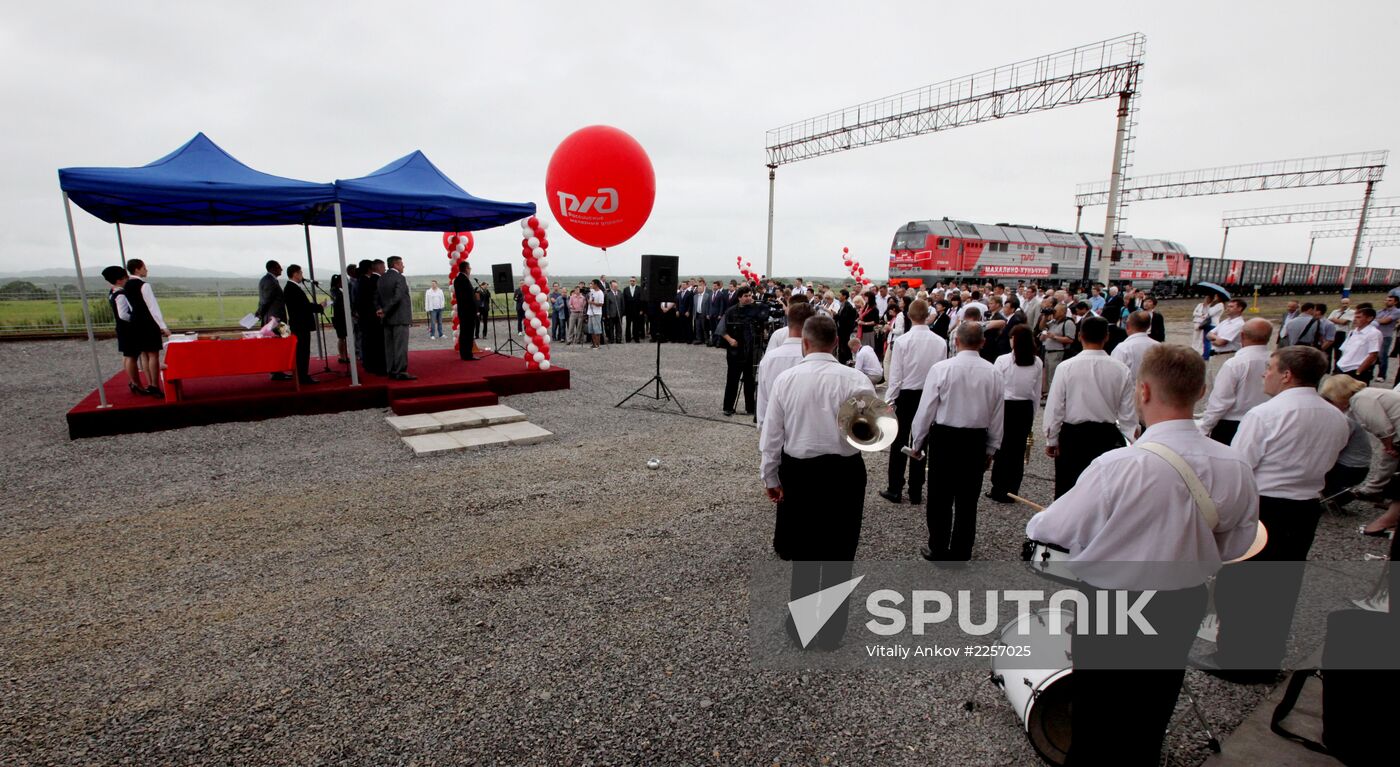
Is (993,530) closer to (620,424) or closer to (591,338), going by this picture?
(620,424)

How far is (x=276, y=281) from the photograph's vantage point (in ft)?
27.2

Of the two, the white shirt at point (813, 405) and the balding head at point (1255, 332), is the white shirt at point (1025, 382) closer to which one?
the balding head at point (1255, 332)

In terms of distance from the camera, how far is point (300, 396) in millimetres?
8031

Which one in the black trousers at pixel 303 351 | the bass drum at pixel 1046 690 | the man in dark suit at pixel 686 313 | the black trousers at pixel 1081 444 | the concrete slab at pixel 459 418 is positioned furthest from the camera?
the man in dark suit at pixel 686 313

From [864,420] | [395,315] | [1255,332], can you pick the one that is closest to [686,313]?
[395,315]

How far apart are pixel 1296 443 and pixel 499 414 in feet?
25.7

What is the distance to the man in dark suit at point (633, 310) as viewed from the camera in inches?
703

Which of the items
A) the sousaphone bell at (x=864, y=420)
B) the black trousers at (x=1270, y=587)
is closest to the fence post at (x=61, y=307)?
the sousaphone bell at (x=864, y=420)

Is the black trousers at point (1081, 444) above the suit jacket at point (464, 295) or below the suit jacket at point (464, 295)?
below

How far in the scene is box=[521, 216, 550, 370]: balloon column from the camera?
9977 mm

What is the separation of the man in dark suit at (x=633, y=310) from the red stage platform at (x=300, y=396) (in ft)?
24.7

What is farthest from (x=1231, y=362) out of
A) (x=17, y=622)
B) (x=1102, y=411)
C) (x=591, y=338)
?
(x=591, y=338)

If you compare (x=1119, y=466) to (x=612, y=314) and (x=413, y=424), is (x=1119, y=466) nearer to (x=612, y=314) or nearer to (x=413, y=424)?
(x=413, y=424)

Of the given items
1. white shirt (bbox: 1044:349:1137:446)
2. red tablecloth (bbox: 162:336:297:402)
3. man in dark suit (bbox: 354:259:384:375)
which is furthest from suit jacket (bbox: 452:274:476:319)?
white shirt (bbox: 1044:349:1137:446)
